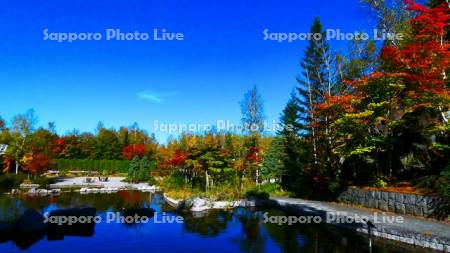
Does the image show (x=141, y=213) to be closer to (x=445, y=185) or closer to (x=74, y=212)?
(x=74, y=212)

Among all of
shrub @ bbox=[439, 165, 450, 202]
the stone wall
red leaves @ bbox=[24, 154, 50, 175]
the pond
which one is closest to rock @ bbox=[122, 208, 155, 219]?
the pond

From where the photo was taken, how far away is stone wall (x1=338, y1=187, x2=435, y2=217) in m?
12.9

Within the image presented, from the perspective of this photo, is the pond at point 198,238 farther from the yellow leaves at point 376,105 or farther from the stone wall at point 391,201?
the yellow leaves at point 376,105

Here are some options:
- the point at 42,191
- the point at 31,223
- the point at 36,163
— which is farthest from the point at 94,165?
the point at 31,223

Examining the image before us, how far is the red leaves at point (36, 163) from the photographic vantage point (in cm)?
3766

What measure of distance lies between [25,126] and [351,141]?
4767 cm

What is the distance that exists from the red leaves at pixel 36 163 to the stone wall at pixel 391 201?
33.0 metres

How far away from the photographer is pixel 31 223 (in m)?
13.6

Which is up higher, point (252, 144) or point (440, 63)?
point (440, 63)

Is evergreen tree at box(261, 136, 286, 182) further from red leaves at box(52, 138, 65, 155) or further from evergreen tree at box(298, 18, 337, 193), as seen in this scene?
red leaves at box(52, 138, 65, 155)

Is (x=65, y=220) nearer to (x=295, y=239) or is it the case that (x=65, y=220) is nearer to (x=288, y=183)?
(x=295, y=239)

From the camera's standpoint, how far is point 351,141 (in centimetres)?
1727

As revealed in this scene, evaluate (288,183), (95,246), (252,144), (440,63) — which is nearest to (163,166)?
(252,144)

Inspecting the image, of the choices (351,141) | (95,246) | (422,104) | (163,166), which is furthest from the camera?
(163,166)
